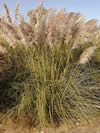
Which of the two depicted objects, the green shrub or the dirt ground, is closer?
the dirt ground

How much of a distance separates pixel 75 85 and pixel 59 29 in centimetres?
98

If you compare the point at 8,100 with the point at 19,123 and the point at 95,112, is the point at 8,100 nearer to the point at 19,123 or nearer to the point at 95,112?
the point at 19,123

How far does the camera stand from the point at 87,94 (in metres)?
2.79

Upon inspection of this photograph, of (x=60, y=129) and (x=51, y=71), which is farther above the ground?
(x=51, y=71)

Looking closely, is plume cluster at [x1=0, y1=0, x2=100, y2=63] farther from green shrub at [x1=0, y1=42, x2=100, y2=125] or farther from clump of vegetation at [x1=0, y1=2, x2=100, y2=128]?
green shrub at [x1=0, y1=42, x2=100, y2=125]

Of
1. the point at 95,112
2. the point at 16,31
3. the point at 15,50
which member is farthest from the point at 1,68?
the point at 95,112

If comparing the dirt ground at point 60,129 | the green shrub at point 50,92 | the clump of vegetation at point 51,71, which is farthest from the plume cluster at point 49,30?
the dirt ground at point 60,129

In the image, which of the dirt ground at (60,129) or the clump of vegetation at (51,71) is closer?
the dirt ground at (60,129)

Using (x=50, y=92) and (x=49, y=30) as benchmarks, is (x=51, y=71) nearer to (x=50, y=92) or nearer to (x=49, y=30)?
(x=50, y=92)

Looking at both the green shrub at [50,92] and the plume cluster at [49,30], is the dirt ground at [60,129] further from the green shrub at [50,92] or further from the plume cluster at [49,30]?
the plume cluster at [49,30]

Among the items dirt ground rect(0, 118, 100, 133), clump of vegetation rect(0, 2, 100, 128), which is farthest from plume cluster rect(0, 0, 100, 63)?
dirt ground rect(0, 118, 100, 133)

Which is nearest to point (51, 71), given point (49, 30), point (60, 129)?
point (49, 30)

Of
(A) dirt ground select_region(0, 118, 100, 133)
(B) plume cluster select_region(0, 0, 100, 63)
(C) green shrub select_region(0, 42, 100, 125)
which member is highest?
(B) plume cluster select_region(0, 0, 100, 63)

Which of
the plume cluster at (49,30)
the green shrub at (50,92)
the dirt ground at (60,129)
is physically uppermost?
the plume cluster at (49,30)
